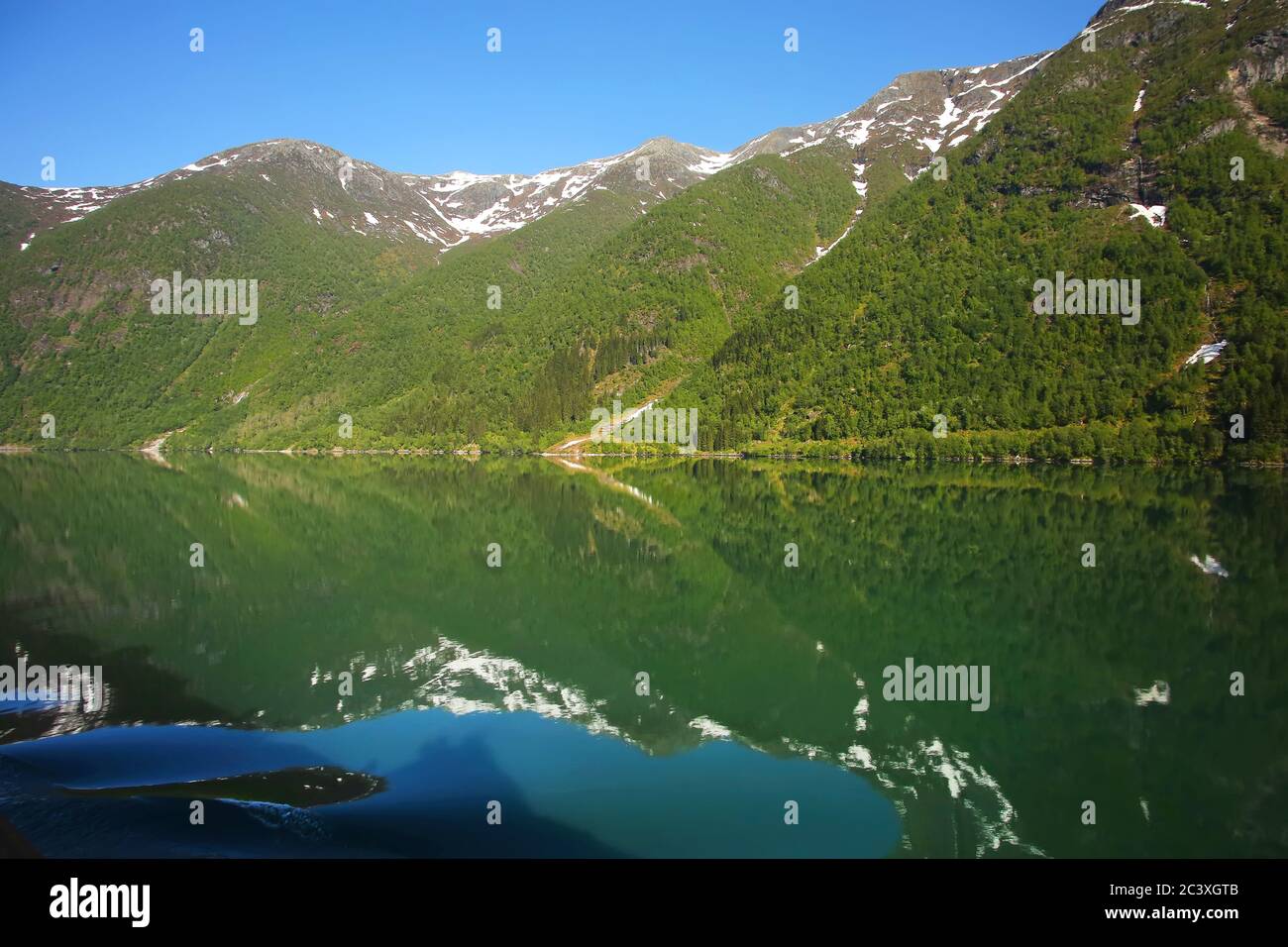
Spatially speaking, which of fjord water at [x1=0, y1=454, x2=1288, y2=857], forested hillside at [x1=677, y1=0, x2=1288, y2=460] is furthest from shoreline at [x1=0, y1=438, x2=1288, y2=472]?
fjord water at [x1=0, y1=454, x2=1288, y2=857]

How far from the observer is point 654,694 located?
1598 centimetres

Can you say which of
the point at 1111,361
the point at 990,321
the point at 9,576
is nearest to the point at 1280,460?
the point at 1111,361

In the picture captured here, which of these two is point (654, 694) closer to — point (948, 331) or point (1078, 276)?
point (948, 331)

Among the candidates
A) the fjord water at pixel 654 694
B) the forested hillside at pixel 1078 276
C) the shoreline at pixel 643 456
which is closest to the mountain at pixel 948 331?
the forested hillside at pixel 1078 276

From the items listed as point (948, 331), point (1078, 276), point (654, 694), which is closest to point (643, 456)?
point (948, 331)

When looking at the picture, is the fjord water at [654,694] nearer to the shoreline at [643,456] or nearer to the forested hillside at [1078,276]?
the shoreline at [643,456]

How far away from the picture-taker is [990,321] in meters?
121

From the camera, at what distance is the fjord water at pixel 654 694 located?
10.4 metres

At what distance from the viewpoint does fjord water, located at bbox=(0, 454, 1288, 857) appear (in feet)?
34.0

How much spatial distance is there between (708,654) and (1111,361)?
342 feet
